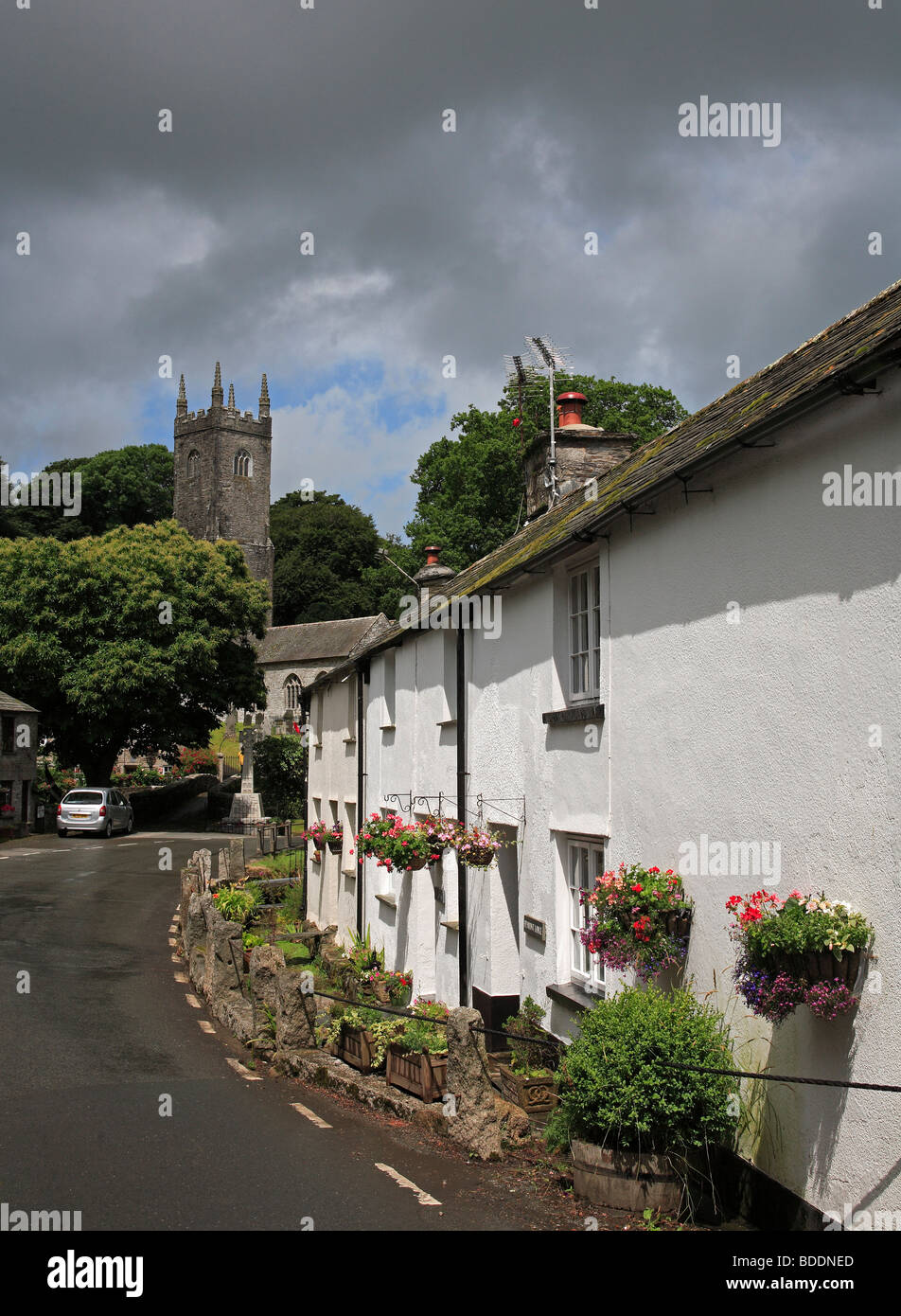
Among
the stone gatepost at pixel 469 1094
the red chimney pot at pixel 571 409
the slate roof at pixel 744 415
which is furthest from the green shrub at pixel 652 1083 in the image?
the red chimney pot at pixel 571 409

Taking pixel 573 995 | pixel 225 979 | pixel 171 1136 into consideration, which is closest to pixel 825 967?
pixel 573 995

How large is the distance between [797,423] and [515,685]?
539 centimetres

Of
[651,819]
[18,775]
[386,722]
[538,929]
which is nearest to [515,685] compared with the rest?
[538,929]

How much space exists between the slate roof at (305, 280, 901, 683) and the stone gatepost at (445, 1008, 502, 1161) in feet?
12.8

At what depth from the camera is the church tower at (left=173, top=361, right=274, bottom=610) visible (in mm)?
87125

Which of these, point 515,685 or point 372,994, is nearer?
point 515,685

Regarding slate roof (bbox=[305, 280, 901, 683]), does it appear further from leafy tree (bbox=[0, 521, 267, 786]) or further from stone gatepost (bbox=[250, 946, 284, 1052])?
leafy tree (bbox=[0, 521, 267, 786])

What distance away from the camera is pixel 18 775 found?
38.7 metres

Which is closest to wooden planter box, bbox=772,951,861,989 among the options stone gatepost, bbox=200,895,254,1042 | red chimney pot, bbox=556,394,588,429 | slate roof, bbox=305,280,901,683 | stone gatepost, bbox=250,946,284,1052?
slate roof, bbox=305,280,901,683

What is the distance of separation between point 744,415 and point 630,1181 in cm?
476

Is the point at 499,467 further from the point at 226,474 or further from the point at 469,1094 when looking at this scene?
the point at 226,474

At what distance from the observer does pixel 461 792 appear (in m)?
12.8

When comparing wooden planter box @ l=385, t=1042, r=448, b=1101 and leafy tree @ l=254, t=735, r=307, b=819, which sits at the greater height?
leafy tree @ l=254, t=735, r=307, b=819
